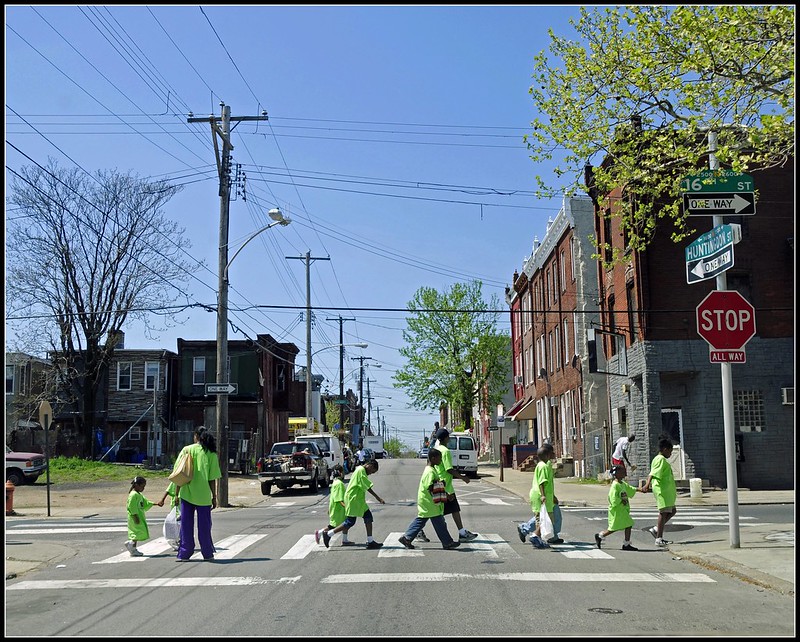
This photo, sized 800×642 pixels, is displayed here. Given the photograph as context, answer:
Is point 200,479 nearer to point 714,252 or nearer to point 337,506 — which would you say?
point 337,506

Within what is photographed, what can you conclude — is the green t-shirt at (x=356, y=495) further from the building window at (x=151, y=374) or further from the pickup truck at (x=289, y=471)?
the building window at (x=151, y=374)

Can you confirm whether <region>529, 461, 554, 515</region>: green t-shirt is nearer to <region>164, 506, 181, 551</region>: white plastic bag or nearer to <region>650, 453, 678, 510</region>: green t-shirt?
<region>650, 453, 678, 510</region>: green t-shirt

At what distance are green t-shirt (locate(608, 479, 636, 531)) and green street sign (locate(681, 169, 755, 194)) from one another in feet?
14.5

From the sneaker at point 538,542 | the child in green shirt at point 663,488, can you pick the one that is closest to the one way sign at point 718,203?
the child in green shirt at point 663,488

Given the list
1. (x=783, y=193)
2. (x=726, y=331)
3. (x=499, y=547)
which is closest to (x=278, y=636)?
(x=499, y=547)

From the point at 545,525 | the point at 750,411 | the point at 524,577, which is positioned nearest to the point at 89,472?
the point at 750,411

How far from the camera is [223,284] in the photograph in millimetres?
24391

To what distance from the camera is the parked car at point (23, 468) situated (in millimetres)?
Answer: 31766

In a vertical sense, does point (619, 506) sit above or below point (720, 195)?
below

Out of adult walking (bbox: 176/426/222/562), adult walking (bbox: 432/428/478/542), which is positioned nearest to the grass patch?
adult walking (bbox: 176/426/222/562)

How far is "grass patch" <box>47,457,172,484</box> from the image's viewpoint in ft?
109

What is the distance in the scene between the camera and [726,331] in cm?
1195

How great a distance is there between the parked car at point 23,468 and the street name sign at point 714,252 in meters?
26.7

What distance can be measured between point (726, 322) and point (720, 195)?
5.88ft
